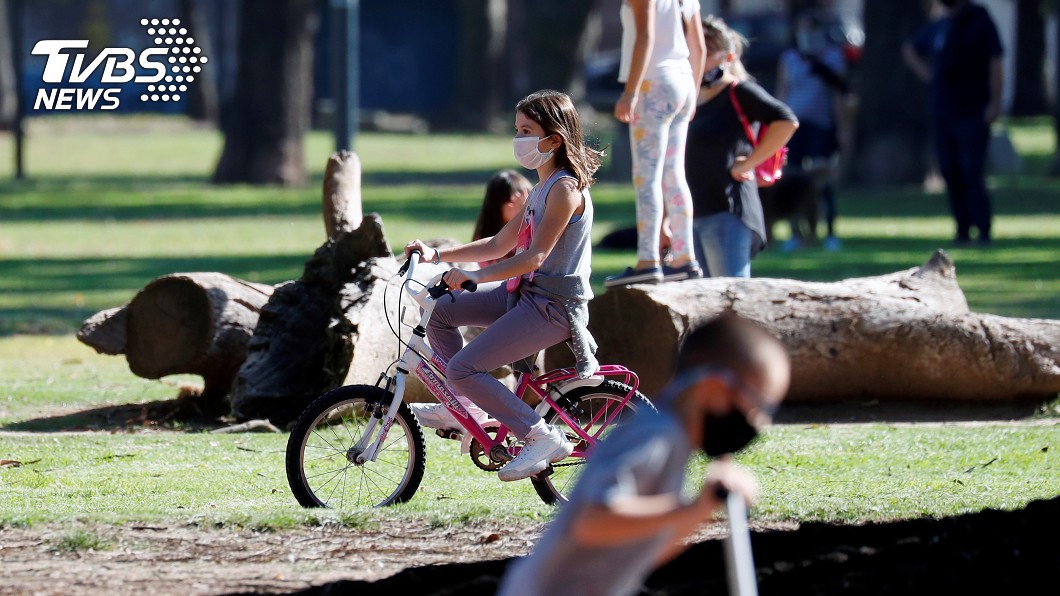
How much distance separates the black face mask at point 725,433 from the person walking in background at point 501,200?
4477 millimetres

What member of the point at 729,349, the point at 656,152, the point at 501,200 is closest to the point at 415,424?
the point at 501,200

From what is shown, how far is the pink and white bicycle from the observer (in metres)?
6.39

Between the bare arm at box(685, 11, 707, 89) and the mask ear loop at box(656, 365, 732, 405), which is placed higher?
the bare arm at box(685, 11, 707, 89)

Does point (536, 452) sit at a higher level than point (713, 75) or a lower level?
lower

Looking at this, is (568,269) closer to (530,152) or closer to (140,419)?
(530,152)

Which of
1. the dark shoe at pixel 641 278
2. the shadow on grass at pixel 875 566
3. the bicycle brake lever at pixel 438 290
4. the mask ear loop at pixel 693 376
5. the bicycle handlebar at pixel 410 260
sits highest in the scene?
the mask ear loop at pixel 693 376

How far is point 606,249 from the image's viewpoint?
15859 millimetres

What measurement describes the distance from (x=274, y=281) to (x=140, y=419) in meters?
4.86

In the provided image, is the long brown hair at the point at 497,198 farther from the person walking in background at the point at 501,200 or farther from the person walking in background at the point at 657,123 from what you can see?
the person walking in background at the point at 657,123

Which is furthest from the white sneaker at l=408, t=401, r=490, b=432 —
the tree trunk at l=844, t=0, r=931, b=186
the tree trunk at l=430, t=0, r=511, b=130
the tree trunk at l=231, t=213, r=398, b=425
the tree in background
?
Answer: the tree in background

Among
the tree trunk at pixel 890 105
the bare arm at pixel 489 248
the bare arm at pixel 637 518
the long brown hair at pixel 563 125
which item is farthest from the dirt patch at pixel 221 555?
the tree trunk at pixel 890 105

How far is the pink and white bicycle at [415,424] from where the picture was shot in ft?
21.0

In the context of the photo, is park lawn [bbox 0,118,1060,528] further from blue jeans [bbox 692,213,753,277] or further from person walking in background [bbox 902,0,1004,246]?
blue jeans [bbox 692,213,753,277]

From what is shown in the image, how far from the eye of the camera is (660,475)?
3387 millimetres
